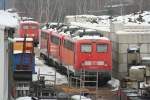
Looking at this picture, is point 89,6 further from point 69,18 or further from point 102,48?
point 102,48

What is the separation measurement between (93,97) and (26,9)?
57820 mm

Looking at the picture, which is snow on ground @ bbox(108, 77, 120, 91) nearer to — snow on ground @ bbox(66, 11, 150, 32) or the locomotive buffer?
the locomotive buffer

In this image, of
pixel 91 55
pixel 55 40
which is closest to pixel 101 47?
pixel 91 55

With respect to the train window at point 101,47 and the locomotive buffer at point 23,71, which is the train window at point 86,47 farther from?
the locomotive buffer at point 23,71

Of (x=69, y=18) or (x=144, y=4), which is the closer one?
(x=69, y=18)

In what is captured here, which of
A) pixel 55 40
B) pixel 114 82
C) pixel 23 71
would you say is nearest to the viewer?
pixel 23 71

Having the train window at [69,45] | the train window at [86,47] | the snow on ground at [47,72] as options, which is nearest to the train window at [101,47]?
the train window at [86,47]

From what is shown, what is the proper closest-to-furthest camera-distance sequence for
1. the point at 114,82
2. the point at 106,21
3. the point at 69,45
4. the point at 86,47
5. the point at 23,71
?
the point at 23,71 < the point at 86,47 < the point at 114,82 < the point at 69,45 < the point at 106,21

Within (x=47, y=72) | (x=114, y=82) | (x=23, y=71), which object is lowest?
(x=47, y=72)

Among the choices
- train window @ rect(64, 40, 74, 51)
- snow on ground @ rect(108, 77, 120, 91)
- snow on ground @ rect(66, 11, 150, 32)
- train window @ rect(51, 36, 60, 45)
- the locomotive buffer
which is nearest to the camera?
the locomotive buffer

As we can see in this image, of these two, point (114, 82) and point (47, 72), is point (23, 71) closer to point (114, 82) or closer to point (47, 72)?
point (114, 82)

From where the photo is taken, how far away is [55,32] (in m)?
41.1

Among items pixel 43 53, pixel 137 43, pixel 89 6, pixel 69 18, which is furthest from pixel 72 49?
pixel 89 6

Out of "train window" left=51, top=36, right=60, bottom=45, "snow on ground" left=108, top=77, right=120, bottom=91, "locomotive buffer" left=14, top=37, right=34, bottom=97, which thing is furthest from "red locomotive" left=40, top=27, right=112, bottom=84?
"train window" left=51, top=36, right=60, bottom=45
